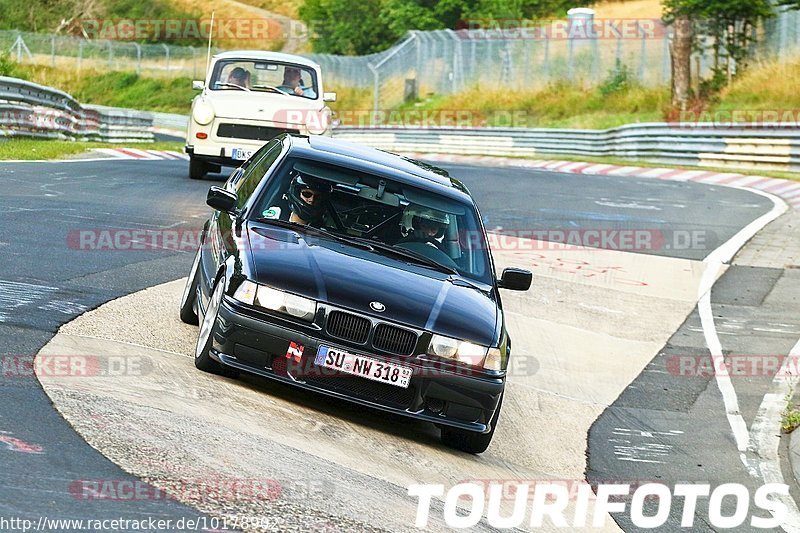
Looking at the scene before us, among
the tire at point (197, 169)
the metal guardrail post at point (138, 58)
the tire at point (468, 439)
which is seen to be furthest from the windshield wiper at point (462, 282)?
the metal guardrail post at point (138, 58)

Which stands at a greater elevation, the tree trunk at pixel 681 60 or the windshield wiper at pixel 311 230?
the windshield wiper at pixel 311 230

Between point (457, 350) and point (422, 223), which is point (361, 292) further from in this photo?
point (422, 223)

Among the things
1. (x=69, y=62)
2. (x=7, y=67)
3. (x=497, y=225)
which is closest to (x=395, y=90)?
(x=69, y=62)

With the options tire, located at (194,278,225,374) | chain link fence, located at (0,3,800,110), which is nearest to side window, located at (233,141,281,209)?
tire, located at (194,278,225,374)

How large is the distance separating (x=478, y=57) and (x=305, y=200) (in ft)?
148

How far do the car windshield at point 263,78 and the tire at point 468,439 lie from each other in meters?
12.4

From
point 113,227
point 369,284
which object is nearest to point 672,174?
point 113,227

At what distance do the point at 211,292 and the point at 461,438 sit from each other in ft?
5.46

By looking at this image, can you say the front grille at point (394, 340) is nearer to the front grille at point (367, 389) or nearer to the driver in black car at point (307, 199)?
the front grille at point (367, 389)

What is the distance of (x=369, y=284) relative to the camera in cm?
703

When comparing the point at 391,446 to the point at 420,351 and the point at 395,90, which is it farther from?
the point at 395,90

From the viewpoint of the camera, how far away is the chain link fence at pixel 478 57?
45375 millimetres

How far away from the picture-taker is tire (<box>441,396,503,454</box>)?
7.09 meters

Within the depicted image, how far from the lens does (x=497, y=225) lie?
55.6 feet
